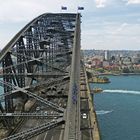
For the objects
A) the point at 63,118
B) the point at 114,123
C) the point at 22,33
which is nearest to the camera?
the point at 63,118

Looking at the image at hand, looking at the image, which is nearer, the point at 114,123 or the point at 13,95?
the point at 13,95

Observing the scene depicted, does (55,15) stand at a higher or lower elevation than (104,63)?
higher

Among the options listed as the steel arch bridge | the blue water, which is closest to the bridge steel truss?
the steel arch bridge

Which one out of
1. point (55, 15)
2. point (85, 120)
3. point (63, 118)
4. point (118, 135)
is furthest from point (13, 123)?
point (55, 15)

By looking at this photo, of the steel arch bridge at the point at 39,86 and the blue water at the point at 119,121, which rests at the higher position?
the steel arch bridge at the point at 39,86

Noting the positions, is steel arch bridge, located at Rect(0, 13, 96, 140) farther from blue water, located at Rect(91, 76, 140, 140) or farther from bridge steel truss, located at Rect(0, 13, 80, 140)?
blue water, located at Rect(91, 76, 140, 140)

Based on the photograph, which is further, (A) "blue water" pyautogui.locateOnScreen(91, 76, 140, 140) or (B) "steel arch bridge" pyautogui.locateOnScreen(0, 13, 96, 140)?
(A) "blue water" pyautogui.locateOnScreen(91, 76, 140, 140)

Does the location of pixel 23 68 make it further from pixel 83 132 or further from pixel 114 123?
pixel 114 123

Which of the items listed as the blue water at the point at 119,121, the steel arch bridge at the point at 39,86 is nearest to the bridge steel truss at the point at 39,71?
the steel arch bridge at the point at 39,86

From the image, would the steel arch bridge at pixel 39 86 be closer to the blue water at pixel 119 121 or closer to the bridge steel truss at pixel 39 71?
the bridge steel truss at pixel 39 71
